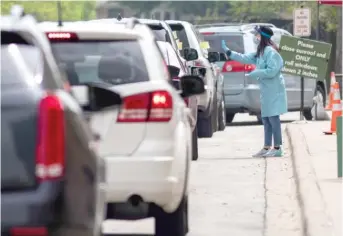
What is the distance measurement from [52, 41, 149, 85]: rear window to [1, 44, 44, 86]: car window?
292 centimetres

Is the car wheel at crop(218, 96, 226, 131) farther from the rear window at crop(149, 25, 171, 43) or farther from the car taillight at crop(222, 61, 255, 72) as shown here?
the rear window at crop(149, 25, 171, 43)

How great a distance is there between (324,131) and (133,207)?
41.1ft

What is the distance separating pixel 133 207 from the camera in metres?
9.04

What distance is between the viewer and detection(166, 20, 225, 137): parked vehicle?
18.3m

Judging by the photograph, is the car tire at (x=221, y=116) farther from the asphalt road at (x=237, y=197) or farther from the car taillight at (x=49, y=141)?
the car taillight at (x=49, y=141)

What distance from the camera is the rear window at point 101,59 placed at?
29.8 ft

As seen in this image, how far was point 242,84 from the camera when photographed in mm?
24469

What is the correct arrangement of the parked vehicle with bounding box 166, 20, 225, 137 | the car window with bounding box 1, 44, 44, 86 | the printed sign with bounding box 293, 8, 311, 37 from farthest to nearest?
the printed sign with bounding box 293, 8, 311, 37 < the parked vehicle with bounding box 166, 20, 225, 137 < the car window with bounding box 1, 44, 44, 86

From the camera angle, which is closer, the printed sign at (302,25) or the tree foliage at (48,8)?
the printed sign at (302,25)

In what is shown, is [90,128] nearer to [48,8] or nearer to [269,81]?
[269,81]

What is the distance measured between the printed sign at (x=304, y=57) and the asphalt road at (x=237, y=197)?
182 inches

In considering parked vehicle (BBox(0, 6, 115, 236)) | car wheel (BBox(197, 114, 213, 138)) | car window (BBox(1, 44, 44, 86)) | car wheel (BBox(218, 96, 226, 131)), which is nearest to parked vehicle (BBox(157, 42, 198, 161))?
car wheel (BBox(197, 114, 213, 138))

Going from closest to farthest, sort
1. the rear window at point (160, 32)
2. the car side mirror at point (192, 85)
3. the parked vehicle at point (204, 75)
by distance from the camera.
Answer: the car side mirror at point (192, 85), the rear window at point (160, 32), the parked vehicle at point (204, 75)

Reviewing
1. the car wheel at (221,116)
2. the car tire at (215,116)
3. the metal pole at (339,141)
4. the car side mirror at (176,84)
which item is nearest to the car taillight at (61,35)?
the metal pole at (339,141)
